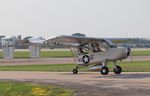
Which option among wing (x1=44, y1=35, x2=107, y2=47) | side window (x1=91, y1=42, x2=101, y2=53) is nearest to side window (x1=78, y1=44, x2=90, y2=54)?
wing (x1=44, y1=35, x2=107, y2=47)

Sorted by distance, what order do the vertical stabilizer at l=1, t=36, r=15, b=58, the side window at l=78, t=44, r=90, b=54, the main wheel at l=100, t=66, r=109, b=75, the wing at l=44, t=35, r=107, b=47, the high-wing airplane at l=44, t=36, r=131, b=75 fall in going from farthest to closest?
the vertical stabilizer at l=1, t=36, r=15, b=58, the side window at l=78, t=44, r=90, b=54, the main wheel at l=100, t=66, r=109, b=75, the high-wing airplane at l=44, t=36, r=131, b=75, the wing at l=44, t=35, r=107, b=47

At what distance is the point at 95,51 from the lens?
2809 centimetres

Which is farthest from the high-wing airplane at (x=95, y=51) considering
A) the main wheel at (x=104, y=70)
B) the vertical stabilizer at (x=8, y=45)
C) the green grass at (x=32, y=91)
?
the vertical stabilizer at (x=8, y=45)

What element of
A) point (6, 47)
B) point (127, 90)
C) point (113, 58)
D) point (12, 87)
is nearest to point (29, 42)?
point (113, 58)

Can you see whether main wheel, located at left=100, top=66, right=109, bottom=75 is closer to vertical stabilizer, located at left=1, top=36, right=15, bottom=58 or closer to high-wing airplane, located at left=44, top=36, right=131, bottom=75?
high-wing airplane, located at left=44, top=36, right=131, bottom=75

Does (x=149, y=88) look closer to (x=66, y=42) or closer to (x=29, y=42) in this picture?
(x=66, y=42)

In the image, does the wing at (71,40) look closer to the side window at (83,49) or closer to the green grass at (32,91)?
the side window at (83,49)

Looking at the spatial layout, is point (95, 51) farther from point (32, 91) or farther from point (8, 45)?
point (8, 45)

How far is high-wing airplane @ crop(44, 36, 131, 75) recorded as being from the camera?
27.1 meters

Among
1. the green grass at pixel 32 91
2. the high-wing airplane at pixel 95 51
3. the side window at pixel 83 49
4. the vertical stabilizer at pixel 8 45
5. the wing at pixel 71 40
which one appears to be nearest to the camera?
the green grass at pixel 32 91

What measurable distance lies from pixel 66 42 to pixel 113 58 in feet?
11.2

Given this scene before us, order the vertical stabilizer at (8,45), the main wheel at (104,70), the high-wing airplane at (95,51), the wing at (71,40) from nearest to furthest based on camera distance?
the wing at (71,40) → the high-wing airplane at (95,51) → the main wheel at (104,70) → the vertical stabilizer at (8,45)

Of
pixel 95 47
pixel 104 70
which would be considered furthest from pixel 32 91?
pixel 95 47

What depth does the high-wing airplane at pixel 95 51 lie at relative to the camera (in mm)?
27078
